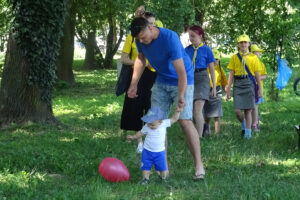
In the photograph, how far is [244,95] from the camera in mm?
8617

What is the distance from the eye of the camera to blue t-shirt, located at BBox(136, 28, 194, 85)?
5.10 m

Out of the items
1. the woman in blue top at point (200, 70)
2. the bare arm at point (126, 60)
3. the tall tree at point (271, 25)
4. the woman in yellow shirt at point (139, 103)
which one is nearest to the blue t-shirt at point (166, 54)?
the bare arm at point (126, 60)

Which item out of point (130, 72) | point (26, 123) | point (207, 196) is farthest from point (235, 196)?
point (26, 123)

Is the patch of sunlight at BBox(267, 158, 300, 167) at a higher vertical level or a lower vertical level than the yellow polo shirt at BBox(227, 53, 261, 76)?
lower

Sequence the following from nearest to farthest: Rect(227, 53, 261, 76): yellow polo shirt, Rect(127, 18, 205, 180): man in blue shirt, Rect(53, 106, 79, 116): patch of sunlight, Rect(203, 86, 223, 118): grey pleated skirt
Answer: Rect(127, 18, 205, 180): man in blue shirt, Rect(227, 53, 261, 76): yellow polo shirt, Rect(203, 86, 223, 118): grey pleated skirt, Rect(53, 106, 79, 116): patch of sunlight

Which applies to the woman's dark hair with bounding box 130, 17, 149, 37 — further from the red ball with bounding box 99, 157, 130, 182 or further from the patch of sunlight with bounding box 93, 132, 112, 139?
the patch of sunlight with bounding box 93, 132, 112, 139

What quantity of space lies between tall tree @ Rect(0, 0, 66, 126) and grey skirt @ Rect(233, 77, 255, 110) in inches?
134

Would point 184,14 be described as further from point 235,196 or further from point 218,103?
point 235,196

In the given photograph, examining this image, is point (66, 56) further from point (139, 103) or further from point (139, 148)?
point (139, 148)

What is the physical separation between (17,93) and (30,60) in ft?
2.18

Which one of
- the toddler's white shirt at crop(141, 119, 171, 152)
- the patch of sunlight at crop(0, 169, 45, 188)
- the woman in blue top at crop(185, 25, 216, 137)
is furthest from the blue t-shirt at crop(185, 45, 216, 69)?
the patch of sunlight at crop(0, 169, 45, 188)

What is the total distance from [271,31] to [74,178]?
352 inches

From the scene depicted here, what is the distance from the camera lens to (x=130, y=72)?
7.16 meters

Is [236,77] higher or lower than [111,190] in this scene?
higher
